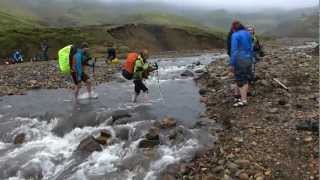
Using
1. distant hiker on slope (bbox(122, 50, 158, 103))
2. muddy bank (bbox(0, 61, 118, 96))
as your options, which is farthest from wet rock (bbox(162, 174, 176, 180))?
muddy bank (bbox(0, 61, 118, 96))

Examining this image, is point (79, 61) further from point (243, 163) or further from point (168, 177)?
point (243, 163)

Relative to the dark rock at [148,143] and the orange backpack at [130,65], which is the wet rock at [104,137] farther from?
the orange backpack at [130,65]

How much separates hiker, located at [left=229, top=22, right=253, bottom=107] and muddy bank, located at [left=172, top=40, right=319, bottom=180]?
80 cm

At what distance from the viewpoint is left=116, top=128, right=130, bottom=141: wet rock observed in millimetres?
17587

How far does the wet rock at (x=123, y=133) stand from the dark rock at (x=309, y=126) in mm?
5356

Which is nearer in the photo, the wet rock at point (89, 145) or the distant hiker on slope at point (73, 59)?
the wet rock at point (89, 145)

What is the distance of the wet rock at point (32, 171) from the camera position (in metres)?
15.7

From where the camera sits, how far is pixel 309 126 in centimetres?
1568

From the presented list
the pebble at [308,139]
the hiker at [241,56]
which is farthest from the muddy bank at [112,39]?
the pebble at [308,139]

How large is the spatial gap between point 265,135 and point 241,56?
3.65 metres

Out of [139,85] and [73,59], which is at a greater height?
[73,59]

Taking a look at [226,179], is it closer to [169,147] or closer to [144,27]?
[169,147]

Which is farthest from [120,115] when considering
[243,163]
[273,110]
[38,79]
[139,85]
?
[38,79]

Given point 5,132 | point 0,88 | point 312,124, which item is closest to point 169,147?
point 312,124
